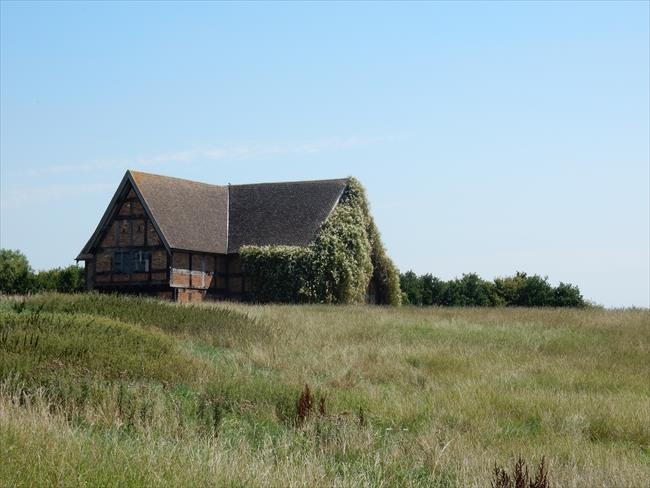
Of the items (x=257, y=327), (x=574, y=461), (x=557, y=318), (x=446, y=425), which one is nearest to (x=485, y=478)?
(x=574, y=461)

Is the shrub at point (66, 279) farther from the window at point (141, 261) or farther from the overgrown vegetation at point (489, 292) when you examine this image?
the overgrown vegetation at point (489, 292)

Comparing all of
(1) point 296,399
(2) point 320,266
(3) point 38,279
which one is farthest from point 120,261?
(1) point 296,399

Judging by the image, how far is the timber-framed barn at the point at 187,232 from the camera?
40.4m

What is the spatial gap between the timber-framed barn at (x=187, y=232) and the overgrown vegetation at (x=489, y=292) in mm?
9723

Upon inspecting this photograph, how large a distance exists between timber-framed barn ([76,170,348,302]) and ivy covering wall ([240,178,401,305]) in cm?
87

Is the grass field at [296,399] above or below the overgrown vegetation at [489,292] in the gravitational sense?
below

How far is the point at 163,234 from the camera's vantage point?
39.6 metres

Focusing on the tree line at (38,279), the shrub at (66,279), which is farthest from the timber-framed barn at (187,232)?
the shrub at (66,279)

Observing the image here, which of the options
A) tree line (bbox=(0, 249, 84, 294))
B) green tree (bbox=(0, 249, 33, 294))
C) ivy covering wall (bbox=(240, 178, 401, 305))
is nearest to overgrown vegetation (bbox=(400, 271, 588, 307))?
Answer: ivy covering wall (bbox=(240, 178, 401, 305))

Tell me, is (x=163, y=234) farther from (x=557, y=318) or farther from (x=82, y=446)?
(x=82, y=446)

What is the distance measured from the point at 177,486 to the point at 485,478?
3809 mm

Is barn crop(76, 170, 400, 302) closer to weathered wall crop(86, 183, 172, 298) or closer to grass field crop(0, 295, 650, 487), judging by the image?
weathered wall crop(86, 183, 172, 298)

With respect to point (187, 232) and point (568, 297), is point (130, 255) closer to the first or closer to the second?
point (187, 232)

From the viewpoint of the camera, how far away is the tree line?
52.8m
